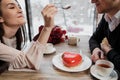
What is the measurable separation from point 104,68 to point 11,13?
28.7 inches

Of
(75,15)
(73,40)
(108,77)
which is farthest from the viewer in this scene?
(75,15)

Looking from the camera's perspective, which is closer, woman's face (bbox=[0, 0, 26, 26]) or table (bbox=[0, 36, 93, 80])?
table (bbox=[0, 36, 93, 80])

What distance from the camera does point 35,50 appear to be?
1216 mm

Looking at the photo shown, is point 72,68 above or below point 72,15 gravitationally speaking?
below

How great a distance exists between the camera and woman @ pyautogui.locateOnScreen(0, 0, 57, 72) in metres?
1.19

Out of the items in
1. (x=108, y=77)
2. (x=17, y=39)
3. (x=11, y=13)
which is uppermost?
(x=11, y=13)

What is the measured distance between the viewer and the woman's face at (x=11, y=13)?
4.40 ft

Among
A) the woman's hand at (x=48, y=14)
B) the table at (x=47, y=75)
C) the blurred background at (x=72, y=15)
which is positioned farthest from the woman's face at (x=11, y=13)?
the blurred background at (x=72, y=15)

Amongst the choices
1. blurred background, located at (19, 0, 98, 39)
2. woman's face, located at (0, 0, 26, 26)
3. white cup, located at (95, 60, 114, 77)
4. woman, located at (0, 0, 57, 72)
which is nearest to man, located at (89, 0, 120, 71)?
white cup, located at (95, 60, 114, 77)

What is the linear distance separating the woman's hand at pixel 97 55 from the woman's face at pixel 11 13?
55cm

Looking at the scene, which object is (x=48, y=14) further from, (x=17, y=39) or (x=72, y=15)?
(x=72, y=15)

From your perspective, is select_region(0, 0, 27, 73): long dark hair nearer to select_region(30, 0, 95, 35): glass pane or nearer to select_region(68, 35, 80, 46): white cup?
select_region(68, 35, 80, 46): white cup

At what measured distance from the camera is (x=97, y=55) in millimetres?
1304

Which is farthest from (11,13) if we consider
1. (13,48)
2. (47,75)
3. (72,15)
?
(72,15)
